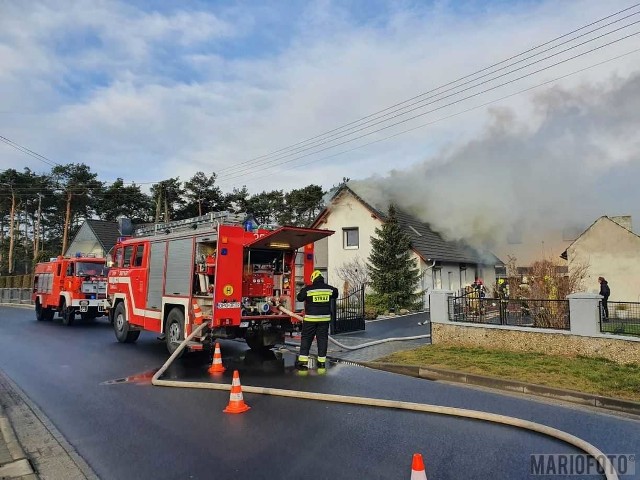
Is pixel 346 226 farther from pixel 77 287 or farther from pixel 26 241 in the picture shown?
pixel 26 241

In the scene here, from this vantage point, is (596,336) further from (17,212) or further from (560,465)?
(17,212)

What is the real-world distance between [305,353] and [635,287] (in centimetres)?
1880

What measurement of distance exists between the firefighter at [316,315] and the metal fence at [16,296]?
2765 cm

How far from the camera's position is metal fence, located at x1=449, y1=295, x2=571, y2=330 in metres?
9.30

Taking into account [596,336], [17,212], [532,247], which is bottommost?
[596,336]

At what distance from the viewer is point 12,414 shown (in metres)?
5.52

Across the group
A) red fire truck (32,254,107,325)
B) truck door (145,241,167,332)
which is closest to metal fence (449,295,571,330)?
truck door (145,241,167,332)

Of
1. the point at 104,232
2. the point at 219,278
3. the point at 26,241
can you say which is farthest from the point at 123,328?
the point at 26,241

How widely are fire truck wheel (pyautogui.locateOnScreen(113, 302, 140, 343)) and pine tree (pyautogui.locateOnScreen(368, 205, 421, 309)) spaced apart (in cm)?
1102

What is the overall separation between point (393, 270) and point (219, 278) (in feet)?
43.2

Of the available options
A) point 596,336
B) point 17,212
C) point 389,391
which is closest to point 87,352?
point 389,391

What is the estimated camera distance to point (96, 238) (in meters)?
36.3

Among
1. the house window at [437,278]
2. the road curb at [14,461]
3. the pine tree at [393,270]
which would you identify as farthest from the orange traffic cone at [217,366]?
the house window at [437,278]

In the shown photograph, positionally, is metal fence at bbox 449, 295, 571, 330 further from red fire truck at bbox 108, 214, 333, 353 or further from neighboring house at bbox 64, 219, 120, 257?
neighboring house at bbox 64, 219, 120, 257
